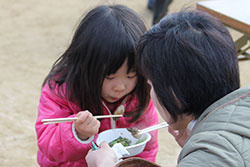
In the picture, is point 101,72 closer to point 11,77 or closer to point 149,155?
point 149,155

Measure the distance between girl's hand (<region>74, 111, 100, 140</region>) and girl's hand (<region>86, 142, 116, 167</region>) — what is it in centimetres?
7

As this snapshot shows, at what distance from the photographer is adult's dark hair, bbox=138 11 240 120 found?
88 cm

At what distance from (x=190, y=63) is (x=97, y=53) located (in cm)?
42

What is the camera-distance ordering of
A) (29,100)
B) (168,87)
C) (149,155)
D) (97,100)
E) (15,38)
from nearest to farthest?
(168,87) → (97,100) → (149,155) → (29,100) → (15,38)

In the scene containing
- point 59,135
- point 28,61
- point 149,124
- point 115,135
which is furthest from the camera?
point 28,61

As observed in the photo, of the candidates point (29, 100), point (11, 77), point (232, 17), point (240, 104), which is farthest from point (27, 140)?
point (240, 104)

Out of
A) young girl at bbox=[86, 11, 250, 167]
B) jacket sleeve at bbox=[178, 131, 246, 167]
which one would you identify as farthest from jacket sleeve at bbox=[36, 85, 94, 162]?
jacket sleeve at bbox=[178, 131, 246, 167]

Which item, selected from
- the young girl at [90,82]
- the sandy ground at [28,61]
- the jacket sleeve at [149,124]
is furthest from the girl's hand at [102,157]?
the sandy ground at [28,61]

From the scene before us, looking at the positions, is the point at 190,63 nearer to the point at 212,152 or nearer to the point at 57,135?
the point at 212,152

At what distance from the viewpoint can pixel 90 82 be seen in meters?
1.25

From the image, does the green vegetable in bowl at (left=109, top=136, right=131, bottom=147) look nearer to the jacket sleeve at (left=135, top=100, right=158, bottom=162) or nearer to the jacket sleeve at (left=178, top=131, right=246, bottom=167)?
the jacket sleeve at (left=135, top=100, right=158, bottom=162)

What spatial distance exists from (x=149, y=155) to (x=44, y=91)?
0.56 metres

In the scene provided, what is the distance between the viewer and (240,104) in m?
0.83

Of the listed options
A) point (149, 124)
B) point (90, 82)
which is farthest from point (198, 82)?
→ point (149, 124)
